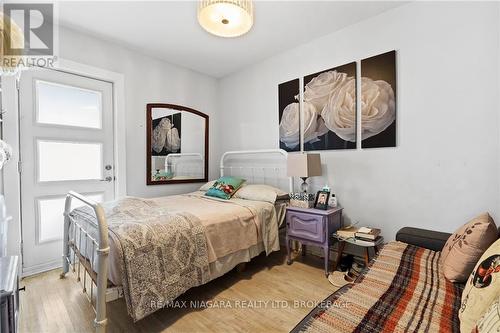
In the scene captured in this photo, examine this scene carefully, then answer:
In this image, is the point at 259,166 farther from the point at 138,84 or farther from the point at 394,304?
the point at 394,304

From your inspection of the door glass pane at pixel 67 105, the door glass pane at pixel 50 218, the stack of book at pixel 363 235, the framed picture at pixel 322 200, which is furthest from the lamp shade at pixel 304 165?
the door glass pane at pixel 67 105

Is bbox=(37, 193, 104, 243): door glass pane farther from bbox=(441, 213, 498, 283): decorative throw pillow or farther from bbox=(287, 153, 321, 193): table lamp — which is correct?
bbox=(441, 213, 498, 283): decorative throw pillow

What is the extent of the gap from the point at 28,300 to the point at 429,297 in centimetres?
285

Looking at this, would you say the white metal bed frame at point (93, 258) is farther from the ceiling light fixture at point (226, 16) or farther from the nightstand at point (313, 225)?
the nightstand at point (313, 225)

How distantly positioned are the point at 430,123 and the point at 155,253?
248 centimetres

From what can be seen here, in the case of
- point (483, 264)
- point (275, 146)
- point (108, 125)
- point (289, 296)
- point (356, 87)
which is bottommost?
point (289, 296)

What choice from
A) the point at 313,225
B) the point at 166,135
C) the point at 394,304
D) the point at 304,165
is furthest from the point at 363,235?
the point at 166,135

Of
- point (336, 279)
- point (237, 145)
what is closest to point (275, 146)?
point (237, 145)

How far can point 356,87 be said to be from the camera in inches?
97.8

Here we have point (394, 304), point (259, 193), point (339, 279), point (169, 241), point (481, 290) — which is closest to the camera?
point (481, 290)

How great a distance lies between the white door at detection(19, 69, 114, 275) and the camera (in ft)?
7.84

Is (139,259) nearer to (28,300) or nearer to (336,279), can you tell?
(28,300)

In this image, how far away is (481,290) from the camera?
92cm

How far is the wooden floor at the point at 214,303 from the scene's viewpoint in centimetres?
165
